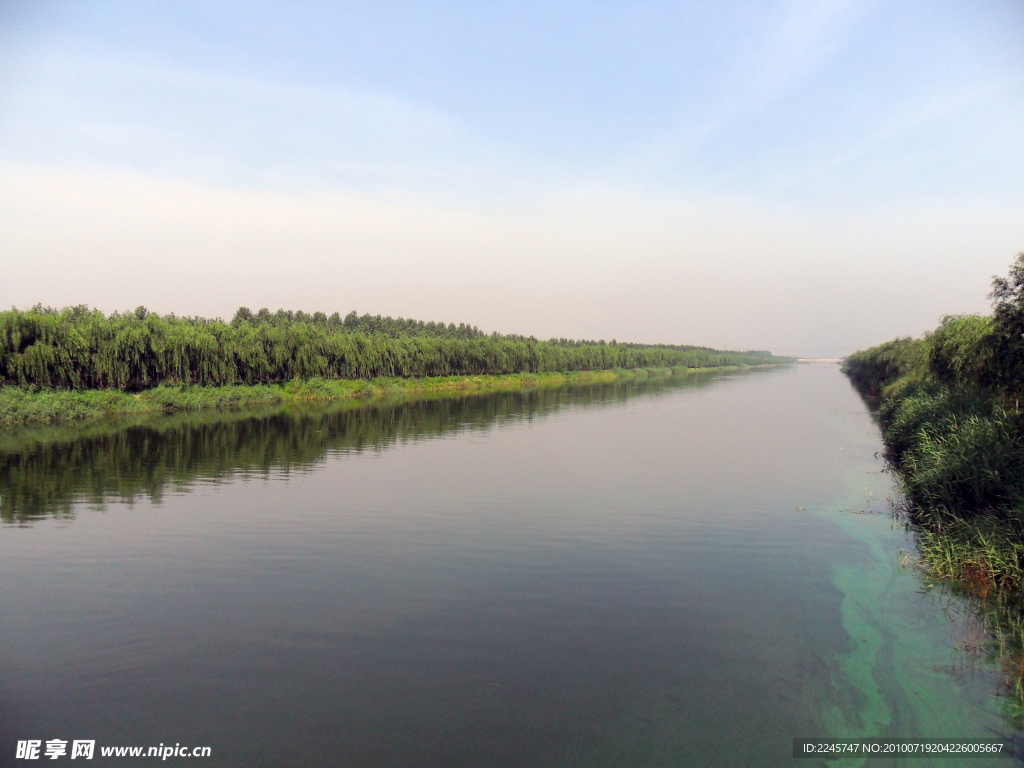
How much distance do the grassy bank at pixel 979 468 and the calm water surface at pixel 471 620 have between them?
0.94 m

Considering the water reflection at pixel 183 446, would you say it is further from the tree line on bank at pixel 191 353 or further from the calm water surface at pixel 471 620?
the tree line on bank at pixel 191 353

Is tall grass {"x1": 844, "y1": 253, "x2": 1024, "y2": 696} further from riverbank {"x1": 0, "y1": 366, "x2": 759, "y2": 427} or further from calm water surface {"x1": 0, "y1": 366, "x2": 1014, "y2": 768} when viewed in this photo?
riverbank {"x1": 0, "y1": 366, "x2": 759, "y2": 427}

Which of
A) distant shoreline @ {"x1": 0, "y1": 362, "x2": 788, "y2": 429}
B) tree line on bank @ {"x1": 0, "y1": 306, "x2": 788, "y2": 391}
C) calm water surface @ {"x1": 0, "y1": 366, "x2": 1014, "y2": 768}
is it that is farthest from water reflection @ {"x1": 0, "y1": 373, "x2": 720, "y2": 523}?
tree line on bank @ {"x1": 0, "y1": 306, "x2": 788, "y2": 391}

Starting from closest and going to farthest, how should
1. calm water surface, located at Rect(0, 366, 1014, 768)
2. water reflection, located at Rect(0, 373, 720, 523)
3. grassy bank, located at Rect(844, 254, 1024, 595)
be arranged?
calm water surface, located at Rect(0, 366, 1014, 768), grassy bank, located at Rect(844, 254, 1024, 595), water reflection, located at Rect(0, 373, 720, 523)

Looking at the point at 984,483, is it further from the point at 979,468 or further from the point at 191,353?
the point at 191,353

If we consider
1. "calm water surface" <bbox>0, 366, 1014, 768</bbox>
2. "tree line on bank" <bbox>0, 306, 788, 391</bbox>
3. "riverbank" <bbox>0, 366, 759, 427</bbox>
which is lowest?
"calm water surface" <bbox>0, 366, 1014, 768</bbox>

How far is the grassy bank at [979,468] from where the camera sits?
9795 mm

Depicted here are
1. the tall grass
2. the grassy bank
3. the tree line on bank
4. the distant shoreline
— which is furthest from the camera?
the tree line on bank

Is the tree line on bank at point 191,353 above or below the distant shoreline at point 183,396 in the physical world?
above

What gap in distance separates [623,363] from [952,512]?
4468 inches

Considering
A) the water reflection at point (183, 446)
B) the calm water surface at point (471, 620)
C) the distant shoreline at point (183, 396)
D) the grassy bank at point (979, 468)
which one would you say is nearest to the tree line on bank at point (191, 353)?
the distant shoreline at point (183, 396)

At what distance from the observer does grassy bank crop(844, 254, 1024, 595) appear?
32.1 ft

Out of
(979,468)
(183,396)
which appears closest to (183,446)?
(183,396)

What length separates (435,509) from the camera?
1512cm
